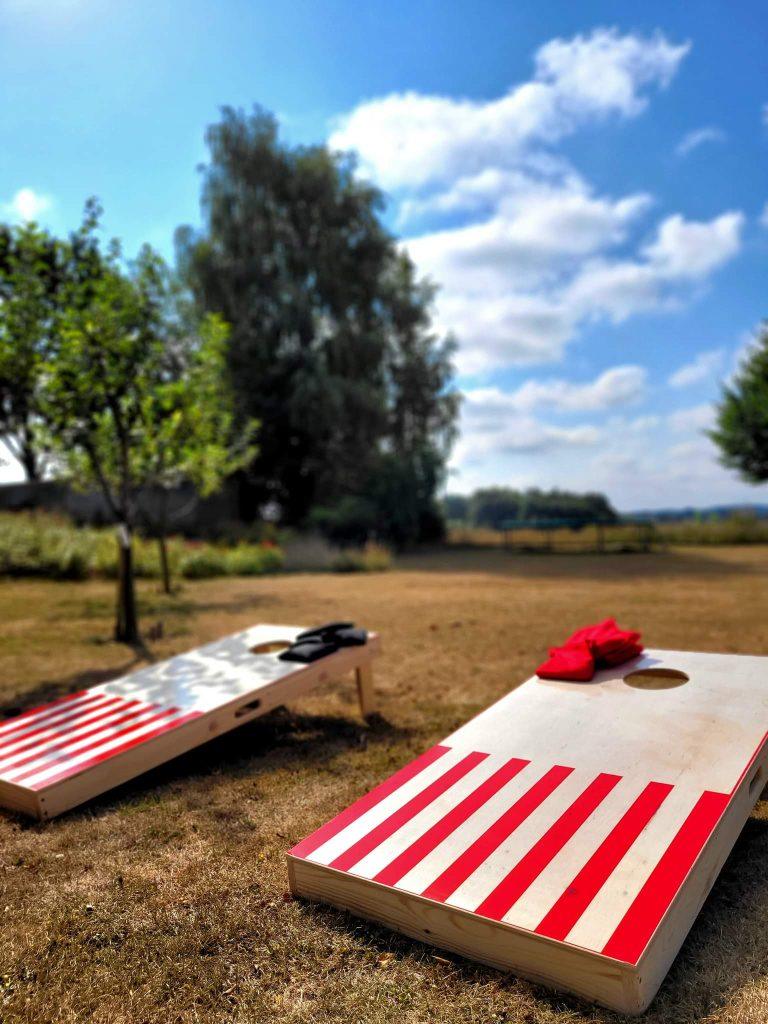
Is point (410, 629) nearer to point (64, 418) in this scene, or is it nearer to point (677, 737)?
point (64, 418)

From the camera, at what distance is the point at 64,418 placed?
662 cm

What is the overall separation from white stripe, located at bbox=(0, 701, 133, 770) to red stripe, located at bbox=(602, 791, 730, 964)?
2.60 meters

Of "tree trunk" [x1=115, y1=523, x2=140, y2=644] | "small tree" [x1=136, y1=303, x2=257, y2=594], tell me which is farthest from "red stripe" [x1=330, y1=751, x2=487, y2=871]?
"small tree" [x1=136, y1=303, x2=257, y2=594]

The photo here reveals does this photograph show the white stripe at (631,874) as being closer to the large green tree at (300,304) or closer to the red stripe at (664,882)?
the red stripe at (664,882)

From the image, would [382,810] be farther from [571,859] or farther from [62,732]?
[62,732]

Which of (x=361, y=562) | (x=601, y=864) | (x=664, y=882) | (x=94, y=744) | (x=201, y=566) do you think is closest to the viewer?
(x=664, y=882)

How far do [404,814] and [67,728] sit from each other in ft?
6.47

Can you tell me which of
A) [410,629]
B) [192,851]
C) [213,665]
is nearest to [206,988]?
[192,851]

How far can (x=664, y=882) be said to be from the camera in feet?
6.08

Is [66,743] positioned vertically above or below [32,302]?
below

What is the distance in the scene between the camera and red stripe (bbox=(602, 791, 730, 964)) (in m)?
1.68

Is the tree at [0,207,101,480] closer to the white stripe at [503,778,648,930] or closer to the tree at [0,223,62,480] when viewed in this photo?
the tree at [0,223,62,480]

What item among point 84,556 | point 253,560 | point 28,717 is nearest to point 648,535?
point 253,560

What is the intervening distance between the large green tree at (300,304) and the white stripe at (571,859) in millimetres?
16687
